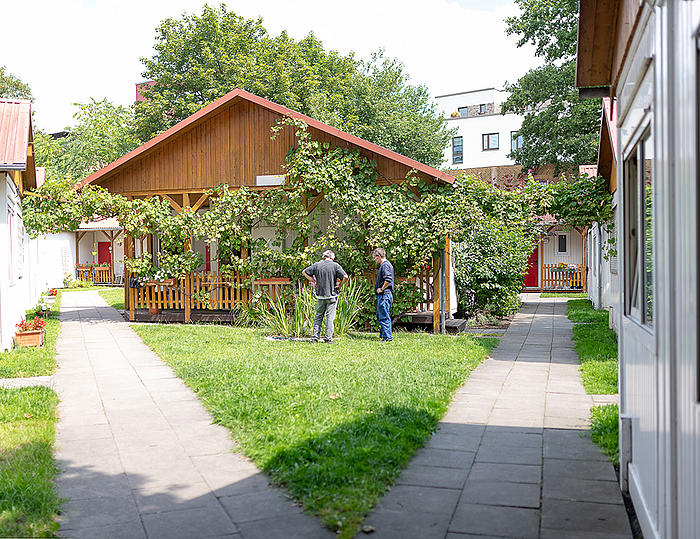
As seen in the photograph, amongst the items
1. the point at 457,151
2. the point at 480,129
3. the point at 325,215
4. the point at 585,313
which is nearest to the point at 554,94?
the point at 585,313

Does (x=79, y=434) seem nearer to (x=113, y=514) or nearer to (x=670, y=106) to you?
(x=113, y=514)

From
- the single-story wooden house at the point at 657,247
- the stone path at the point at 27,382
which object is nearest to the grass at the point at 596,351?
the single-story wooden house at the point at 657,247

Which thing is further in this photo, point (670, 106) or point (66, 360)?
point (66, 360)

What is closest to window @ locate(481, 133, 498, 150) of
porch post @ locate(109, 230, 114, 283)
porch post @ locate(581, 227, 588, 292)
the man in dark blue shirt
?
porch post @ locate(581, 227, 588, 292)

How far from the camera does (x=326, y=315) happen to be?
13703 mm

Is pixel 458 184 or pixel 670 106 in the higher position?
pixel 458 184

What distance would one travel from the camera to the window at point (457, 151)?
156 ft

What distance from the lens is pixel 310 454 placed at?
5.76 m

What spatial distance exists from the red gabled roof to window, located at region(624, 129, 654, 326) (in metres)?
9.74

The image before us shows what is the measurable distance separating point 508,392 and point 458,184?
7.01 metres

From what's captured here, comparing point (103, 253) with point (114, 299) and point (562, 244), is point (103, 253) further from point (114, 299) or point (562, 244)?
point (562, 244)

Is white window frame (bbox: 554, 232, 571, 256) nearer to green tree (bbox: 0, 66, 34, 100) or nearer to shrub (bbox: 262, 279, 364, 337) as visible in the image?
shrub (bbox: 262, 279, 364, 337)

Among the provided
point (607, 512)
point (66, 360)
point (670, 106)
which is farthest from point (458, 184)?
point (670, 106)

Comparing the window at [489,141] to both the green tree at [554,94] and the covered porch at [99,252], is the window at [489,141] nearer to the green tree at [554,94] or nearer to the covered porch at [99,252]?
the green tree at [554,94]
